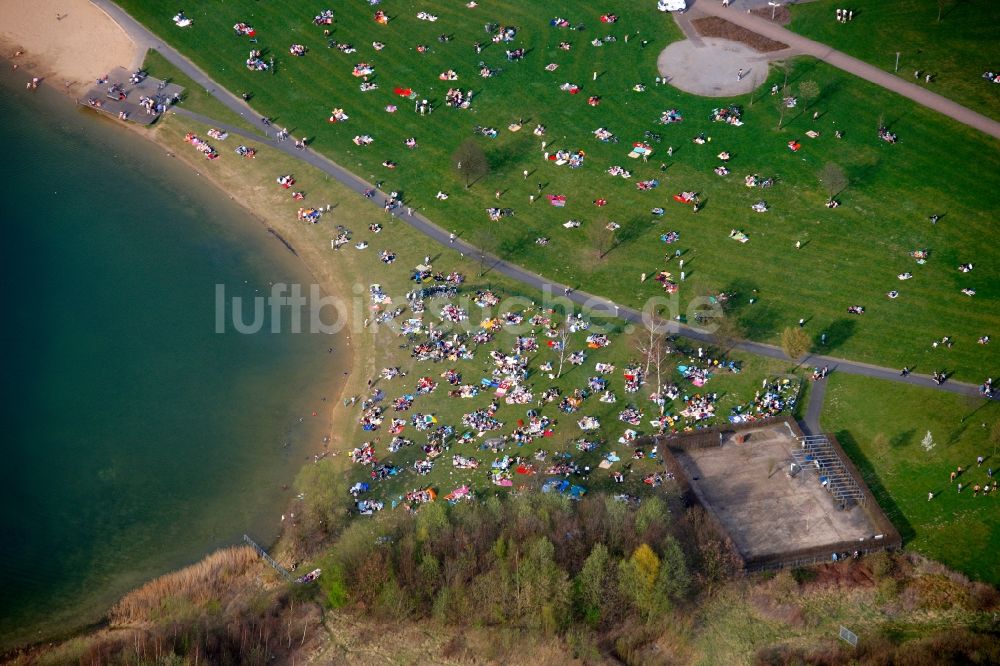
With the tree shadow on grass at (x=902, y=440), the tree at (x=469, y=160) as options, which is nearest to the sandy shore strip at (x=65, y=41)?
the tree at (x=469, y=160)

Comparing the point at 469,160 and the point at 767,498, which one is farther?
the point at 469,160

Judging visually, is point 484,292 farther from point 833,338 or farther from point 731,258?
point 833,338

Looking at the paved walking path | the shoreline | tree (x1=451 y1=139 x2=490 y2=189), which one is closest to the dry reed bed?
the shoreline

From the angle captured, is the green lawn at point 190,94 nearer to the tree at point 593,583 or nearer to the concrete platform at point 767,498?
the concrete platform at point 767,498

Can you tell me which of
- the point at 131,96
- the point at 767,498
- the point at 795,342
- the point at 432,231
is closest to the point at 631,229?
the point at 432,231

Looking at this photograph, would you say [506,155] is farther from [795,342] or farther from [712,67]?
[795,342]

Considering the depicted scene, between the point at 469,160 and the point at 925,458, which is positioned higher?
the point at 469,160
